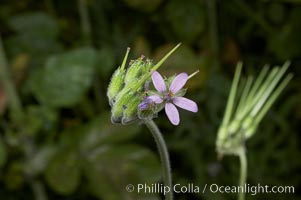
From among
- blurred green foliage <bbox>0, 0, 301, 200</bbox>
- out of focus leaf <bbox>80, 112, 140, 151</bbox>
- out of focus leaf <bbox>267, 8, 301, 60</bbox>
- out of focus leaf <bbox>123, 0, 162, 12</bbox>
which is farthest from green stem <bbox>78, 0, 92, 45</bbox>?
out of focus leaf <bbox>267, 8, 301, 60</bbox>

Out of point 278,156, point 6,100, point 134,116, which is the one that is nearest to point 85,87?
point 6,100

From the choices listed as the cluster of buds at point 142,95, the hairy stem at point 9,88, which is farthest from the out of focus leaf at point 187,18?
the cluster of buds at point 142,95

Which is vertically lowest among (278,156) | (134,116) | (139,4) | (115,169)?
(134,116)

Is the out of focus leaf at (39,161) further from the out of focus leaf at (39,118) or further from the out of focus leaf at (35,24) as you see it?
the out of focus leaf at (35,24)

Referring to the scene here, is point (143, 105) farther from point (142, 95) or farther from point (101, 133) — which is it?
point (101, 133)

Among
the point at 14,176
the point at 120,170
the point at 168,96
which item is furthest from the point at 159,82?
the point at 14,176

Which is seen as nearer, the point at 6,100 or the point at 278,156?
the point at 6,100

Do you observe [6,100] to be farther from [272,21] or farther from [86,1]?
[272,21]
